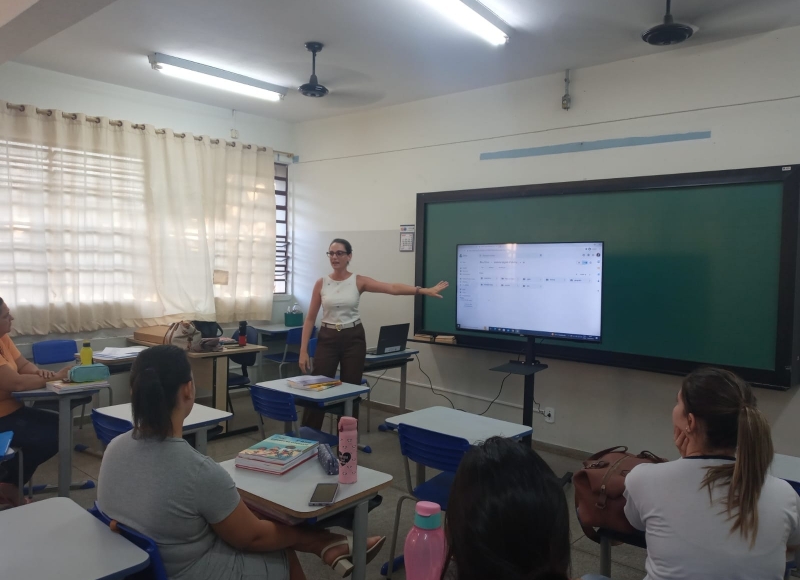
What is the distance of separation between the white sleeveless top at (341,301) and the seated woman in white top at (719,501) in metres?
2.91

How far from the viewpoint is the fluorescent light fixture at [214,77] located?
14.3ft

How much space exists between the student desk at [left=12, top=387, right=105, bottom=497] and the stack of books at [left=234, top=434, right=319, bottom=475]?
1.59m

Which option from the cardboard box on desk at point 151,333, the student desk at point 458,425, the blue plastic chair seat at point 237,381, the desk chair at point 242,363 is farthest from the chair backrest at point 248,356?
the student desk at point 458,425

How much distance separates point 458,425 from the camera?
8.75 feet

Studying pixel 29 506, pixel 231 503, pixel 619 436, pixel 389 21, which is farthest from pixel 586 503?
pixel 389 21

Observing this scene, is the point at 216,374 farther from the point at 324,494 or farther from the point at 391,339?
the point at 324,494

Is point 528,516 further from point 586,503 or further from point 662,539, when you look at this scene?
point 586,503

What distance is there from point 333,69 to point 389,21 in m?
1.09

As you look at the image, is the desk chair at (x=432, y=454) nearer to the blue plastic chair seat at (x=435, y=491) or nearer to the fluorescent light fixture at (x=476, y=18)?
the blue plastic chair seat at (x=435, y=491)

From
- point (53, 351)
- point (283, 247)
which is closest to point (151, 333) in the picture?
point (53, 351)

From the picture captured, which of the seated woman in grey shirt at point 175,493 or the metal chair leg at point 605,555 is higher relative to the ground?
the seated woman in grey shirt at point 175,493

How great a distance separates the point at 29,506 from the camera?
1.73 metres

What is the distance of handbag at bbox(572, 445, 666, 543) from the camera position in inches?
73.1

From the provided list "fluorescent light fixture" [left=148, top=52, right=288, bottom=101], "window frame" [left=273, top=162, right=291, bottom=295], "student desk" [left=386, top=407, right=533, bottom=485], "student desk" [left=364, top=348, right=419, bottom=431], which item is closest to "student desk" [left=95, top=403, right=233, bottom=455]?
"student desk" [left=386, top=407, right=533, bottom=485]
